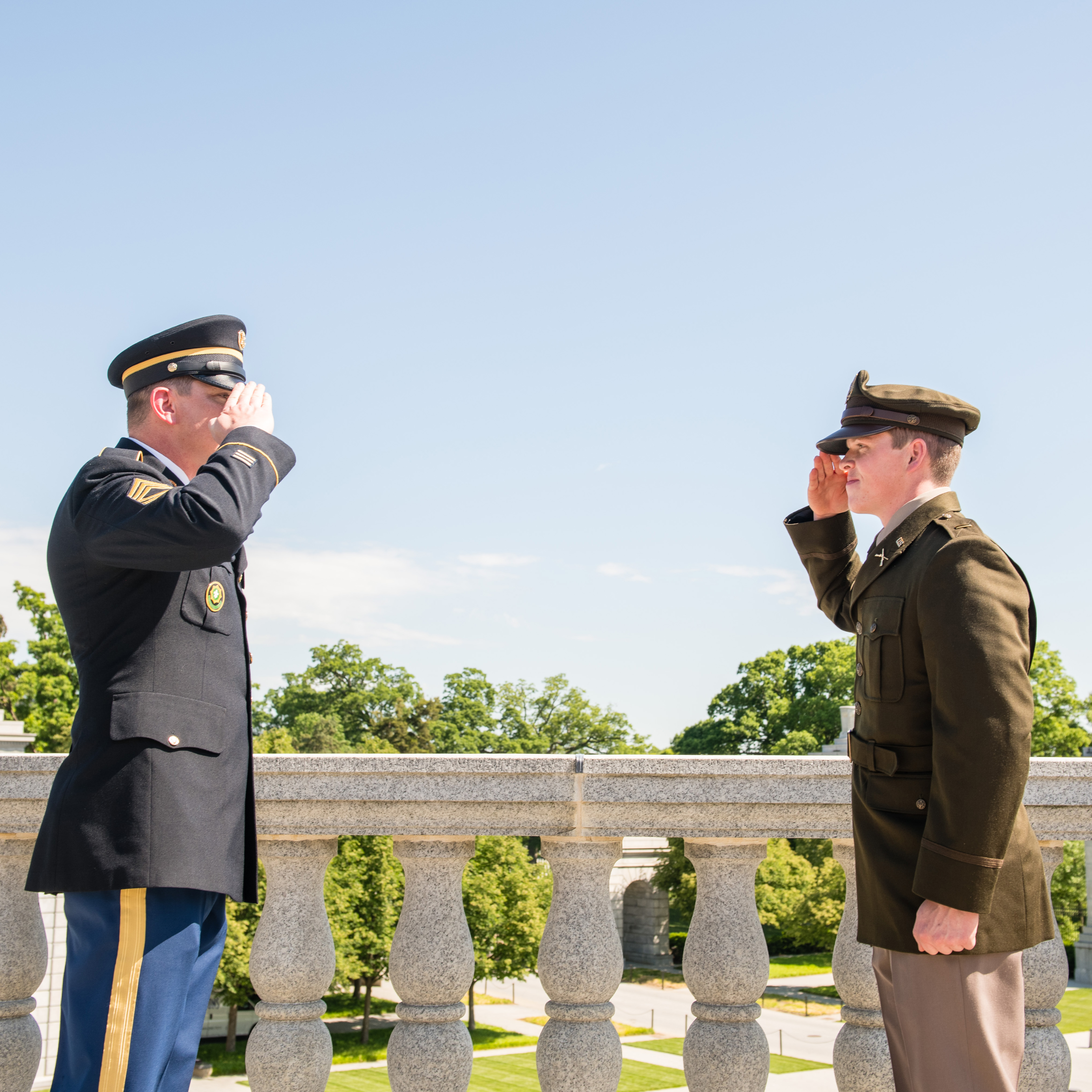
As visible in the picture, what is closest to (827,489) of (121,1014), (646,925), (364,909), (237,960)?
(121,1014)

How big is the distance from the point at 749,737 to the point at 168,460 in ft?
174

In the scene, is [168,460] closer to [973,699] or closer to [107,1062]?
[107,1062]

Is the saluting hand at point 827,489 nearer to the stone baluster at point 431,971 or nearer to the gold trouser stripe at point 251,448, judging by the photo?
the stone baluster at point 431,971

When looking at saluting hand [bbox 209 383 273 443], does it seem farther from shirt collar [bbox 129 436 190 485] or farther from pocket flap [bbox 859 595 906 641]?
pocket flap [bbox 859 595 906 641]

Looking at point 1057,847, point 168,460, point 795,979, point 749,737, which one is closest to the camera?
point 168,460

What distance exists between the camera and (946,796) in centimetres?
267

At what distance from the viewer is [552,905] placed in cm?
370

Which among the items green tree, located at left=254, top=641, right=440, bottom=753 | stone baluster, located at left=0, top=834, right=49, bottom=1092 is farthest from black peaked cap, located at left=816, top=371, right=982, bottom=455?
green tree, located at left=254, top=641, right=440, bottom=753

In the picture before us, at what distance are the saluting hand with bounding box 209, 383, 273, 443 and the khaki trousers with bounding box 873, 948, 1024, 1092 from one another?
6.80 ft

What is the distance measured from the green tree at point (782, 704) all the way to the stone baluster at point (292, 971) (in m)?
47.9

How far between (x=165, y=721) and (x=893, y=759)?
1771 mm

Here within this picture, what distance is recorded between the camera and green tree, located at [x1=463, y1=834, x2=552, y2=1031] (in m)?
31.5

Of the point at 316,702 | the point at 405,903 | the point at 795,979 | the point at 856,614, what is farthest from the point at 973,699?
the point at 316,702

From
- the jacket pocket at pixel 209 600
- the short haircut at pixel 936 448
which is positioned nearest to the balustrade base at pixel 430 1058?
the jacket pocket at pixel 209 600
